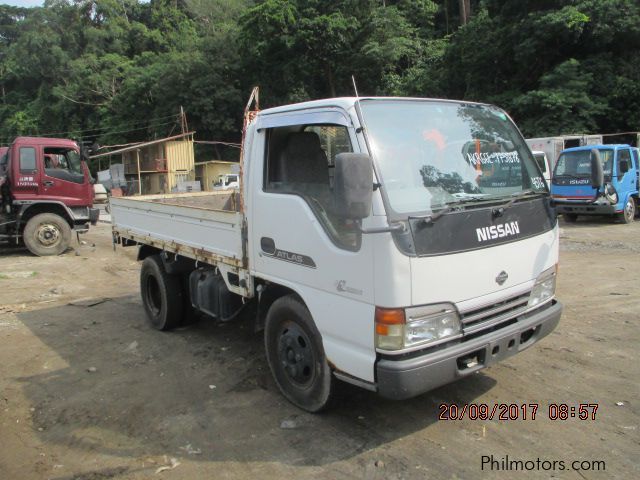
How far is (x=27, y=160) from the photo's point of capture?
11.3 m

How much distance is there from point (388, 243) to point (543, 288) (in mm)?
1574

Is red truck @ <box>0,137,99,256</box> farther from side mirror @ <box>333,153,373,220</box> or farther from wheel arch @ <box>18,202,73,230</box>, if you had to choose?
side mirror @ <box>333,153,373,220</box>

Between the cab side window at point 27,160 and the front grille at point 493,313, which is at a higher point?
the cab side window at point 27,160

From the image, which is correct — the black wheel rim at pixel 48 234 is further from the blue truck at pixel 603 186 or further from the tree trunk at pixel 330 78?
the tree trunk at pixel 330 78

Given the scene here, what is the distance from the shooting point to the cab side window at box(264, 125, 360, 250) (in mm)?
3471

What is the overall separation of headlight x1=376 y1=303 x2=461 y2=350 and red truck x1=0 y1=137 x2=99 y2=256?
1092 centimetres

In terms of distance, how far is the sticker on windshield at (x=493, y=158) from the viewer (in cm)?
357

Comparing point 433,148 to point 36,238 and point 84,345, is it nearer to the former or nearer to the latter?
point 84,345

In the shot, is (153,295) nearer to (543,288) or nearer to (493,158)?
(493,158)

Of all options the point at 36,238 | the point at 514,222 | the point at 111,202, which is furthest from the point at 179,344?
the point at 36,238

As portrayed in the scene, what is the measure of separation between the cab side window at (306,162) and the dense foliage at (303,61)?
67.8 feet

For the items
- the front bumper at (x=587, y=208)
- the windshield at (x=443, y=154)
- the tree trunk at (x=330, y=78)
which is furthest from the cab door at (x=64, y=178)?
the tree trunk at (x=330, y=78)

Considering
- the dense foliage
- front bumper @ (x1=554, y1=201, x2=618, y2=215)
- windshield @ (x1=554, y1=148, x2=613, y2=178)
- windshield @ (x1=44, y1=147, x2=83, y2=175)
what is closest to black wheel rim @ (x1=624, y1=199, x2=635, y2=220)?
front bumper @ (x1=554, y1=201, x2=618, y2=215)

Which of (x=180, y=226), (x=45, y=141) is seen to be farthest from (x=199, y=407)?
(x=45, y=141)
